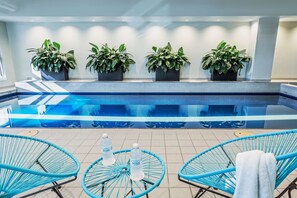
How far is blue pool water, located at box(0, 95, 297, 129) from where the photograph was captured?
3.81 meters

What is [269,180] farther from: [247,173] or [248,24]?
[248,24]

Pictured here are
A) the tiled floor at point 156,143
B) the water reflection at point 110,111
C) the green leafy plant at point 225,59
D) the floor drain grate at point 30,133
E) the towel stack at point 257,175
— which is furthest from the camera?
the green leafy plant at point 225,59

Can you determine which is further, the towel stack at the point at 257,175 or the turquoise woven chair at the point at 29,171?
the turquoise woven chair at the point at 29,171

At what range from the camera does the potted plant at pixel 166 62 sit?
246 inches

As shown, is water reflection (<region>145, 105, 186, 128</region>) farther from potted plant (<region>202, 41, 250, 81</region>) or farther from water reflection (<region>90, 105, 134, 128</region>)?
potted plant (<region>202, 41, 250, 81</region>)

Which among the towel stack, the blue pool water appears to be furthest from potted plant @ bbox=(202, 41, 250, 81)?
the towel stack

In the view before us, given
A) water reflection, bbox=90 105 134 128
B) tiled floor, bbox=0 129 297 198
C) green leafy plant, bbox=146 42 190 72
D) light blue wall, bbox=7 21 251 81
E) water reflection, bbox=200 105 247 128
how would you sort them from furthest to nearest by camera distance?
light blue wall, bbox=7 21 251 81 < green leafy plant, bbox=146 42 190 72 < water reflection, bbox=90 105 134 128 < water reflection, bbox=200 105 247 128 < tiled floor, bbox=0 129 297 198

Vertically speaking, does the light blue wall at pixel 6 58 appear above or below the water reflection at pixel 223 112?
above

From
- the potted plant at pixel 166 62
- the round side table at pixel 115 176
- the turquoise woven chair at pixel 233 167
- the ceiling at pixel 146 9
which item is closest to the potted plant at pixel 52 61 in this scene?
the ceiling at pixel 146 9

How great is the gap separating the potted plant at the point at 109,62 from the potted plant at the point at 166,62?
90cm

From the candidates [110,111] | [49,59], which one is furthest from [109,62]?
[110,111]

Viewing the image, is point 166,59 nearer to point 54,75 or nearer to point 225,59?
point 225,59

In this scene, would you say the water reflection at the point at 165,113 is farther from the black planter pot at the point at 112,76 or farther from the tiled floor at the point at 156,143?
the black planter pot at the point at 112,76

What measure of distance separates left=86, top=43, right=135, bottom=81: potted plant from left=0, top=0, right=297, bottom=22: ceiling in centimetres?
112
